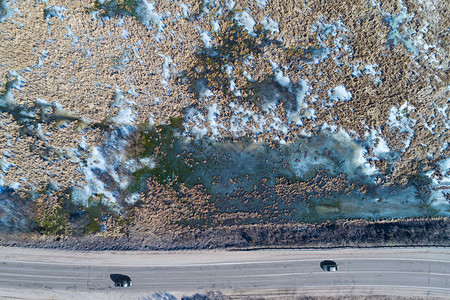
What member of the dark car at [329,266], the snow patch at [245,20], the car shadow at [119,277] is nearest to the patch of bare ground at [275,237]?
the dark car at [329,266]

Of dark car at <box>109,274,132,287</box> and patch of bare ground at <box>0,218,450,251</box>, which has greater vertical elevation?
patch of bare ground at <box>0,218,450,251</box>

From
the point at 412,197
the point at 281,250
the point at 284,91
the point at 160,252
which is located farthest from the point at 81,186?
the point at 412,197

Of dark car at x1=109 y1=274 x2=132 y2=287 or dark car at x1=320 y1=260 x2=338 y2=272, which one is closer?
dark car at x1=320 y1=260 x2=338 y2=272

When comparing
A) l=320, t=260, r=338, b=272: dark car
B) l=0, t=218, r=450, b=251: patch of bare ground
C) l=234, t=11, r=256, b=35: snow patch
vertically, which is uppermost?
l=234, t=11, r=256, b=35: snow patch

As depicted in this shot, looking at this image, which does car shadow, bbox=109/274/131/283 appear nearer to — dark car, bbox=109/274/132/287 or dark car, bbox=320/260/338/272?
dark car, bbox=109/274/132/287

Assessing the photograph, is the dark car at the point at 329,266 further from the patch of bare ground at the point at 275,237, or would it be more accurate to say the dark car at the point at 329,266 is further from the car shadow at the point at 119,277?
the car shadow at the point at 119,277

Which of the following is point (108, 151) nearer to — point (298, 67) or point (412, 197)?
point (298, 67)

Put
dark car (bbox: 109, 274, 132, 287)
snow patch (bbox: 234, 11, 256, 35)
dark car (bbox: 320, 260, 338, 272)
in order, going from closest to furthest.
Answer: dark car (bbox: 320, 260, 338, 272)
dark car (bbox: 109, 274, 132, 287)
snow patch (bbox: 234, 11, 256, 35)

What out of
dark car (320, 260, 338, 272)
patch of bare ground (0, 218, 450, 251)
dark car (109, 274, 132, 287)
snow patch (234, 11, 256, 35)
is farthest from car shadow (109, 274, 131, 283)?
snow patch (234, 11, 256, 35)

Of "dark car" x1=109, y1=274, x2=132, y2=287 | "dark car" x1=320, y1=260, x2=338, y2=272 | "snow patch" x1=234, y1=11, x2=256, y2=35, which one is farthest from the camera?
"snow patch" x1=234, y1=11, x2=256, y2=35
